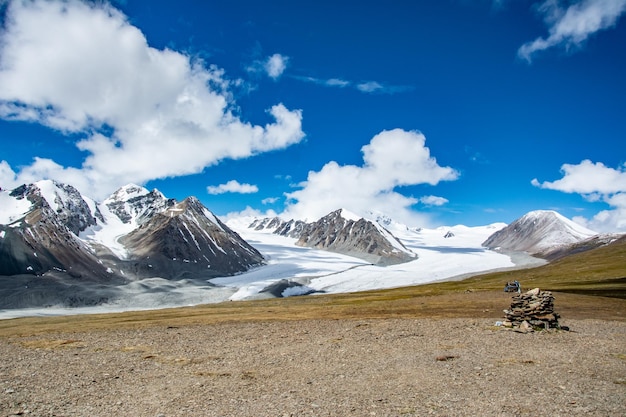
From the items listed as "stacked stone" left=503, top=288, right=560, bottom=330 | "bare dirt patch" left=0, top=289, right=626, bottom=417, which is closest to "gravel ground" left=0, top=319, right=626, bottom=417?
"bare dirt patch" left=0, top=289, right=626, bottom=417

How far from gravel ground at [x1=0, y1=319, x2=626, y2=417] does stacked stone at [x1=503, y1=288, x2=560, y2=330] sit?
1486mm

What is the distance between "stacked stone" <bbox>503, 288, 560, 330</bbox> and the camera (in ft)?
112

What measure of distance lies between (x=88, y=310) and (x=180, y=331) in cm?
13747

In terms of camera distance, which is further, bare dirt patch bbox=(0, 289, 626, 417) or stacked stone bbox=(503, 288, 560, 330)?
stacked stone bbox=(503, 288, 560, 330)

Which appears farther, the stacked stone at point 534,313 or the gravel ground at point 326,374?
Answer: the stacked stone at point 534,313

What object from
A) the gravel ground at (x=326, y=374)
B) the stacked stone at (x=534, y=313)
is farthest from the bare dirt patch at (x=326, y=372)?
the stacked stone at (x=534, y=313)

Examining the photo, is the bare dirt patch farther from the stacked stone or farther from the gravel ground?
the stacked stone

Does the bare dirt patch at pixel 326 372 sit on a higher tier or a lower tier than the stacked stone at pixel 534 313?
lower

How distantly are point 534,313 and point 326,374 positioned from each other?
21724 mm

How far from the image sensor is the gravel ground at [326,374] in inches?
642

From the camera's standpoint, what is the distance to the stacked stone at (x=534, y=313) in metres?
34.2

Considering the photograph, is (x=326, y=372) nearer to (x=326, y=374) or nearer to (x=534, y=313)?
(x=326, y=374)

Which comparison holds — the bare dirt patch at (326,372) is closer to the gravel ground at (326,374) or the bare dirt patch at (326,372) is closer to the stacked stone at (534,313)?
the gravel ground at (326,374)

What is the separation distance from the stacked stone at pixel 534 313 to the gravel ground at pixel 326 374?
1486 millimetres
